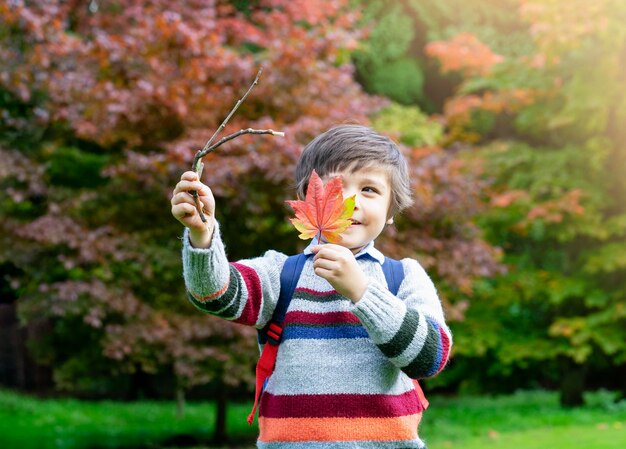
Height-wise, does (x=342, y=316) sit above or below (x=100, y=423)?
above

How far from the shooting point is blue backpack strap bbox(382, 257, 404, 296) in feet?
5.83

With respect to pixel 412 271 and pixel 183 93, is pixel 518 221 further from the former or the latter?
pixel 412 271

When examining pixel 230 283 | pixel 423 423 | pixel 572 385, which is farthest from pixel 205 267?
pixel 572 385

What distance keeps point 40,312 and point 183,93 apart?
71.6 inches

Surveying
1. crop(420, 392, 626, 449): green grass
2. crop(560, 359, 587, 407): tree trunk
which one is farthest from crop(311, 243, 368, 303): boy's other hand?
crop(560, 359, 587, 407): tree trunk

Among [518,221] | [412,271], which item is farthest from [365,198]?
[518,221]

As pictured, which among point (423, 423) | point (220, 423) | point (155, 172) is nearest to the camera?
point (155, 172)

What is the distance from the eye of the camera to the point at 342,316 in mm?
1717

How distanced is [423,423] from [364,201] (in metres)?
6.45

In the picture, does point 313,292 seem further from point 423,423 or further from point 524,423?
point 423,423

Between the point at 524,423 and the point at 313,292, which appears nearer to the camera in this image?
the point at 313,292

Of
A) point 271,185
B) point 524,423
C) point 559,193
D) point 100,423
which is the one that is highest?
point 271,185

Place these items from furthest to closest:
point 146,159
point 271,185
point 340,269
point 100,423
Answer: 1. point 100,423
2. point 271,185
3. point 146,159
4. point 340,269

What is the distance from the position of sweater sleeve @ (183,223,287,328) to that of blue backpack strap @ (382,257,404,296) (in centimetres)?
24
